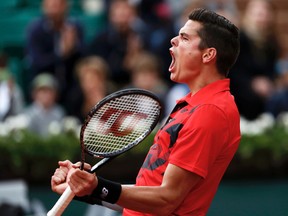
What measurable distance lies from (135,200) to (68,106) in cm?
531

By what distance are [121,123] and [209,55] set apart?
584 mm

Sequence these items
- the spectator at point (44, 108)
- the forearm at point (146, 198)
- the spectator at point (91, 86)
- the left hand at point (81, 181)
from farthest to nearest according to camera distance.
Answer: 1. the spectator at point (91, 86)
2. the spectator at point (44, 108)
3. the forearm at point (146, 198)
4. the left hand at point (81, 181)

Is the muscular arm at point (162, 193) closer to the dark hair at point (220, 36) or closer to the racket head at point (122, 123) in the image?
the racket head at point (122, 123)

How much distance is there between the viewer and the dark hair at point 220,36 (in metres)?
3.96

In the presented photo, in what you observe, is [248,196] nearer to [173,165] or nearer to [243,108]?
[243,108]

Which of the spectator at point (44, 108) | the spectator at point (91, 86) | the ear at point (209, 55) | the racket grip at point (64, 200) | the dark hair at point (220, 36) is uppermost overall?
the dark hair at point (220, 36)

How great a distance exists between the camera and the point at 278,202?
782 cm

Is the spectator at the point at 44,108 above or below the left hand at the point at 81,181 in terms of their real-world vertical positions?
below

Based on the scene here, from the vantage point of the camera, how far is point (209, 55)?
397 cm

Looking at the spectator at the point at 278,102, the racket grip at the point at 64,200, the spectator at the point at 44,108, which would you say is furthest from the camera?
the spectator at the point at 278,102

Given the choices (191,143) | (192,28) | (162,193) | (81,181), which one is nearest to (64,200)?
(81,181)

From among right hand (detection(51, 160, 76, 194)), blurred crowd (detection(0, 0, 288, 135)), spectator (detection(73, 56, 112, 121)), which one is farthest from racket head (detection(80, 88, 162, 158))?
spectator (detection(73, 56, 112, 121))

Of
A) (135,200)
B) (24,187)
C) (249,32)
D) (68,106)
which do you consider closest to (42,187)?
(24,187)

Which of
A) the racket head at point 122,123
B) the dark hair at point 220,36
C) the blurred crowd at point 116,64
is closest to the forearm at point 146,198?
the racket head at point 122,123
